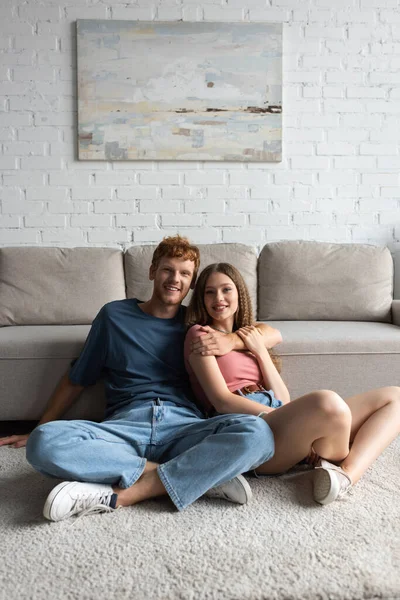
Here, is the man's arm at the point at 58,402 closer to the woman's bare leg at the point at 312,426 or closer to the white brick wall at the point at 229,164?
the woman's bare leg at the point at 312,426

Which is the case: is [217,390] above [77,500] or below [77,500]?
above

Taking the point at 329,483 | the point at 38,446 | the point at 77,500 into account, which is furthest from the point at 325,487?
the point at 38,446

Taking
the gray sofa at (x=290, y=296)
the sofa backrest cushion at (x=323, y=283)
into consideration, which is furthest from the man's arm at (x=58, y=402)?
the sofa backrest cushion at (x=323, y=283)

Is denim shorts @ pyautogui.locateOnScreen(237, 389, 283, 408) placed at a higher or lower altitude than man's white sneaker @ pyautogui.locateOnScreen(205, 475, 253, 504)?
higher

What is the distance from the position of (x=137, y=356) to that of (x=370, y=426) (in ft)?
2.40

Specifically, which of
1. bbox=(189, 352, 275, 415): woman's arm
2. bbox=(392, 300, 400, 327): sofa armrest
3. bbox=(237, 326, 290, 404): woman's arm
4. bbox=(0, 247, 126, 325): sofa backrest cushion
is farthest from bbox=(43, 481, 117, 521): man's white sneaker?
bbox=(392, 300, 400, 327): sofa armrest

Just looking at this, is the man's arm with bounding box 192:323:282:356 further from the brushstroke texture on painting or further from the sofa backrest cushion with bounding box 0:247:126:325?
the brushstroke texture on painting

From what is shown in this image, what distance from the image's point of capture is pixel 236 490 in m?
1.62

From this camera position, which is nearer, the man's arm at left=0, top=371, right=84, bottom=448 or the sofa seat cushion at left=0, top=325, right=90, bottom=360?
the man's arm at left=0, top=371, right=84, bottom=448

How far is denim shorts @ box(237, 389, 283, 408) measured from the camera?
186 cm

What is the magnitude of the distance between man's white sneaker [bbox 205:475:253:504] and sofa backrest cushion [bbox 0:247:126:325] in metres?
1.32

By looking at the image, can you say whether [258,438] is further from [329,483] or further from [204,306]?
[204,306]

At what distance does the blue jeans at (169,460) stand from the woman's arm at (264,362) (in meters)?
0.29

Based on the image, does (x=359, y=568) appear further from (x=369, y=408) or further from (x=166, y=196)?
(x=166, y=196)
